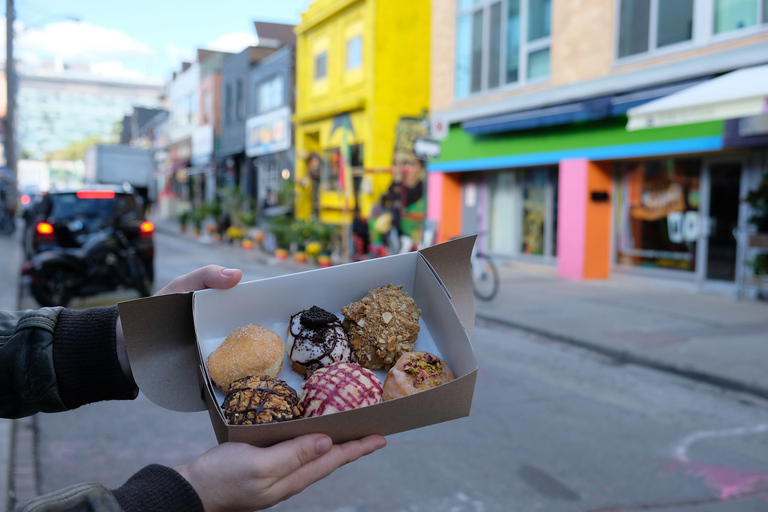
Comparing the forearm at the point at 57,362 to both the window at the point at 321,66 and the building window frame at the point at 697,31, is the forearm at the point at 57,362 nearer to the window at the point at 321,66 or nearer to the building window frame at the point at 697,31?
the building window frame at the point at 697,31

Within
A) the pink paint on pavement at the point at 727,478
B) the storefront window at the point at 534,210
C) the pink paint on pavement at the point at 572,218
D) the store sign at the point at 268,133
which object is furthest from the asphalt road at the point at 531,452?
the store sign at the point at 268,133

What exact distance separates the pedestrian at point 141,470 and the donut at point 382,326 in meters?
0.25

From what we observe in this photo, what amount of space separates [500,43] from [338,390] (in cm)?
1547

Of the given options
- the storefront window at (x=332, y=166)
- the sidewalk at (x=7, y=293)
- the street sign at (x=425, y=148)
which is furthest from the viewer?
the storefront window at (x=332, y=166)

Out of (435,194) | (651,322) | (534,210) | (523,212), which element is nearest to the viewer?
(651,322)

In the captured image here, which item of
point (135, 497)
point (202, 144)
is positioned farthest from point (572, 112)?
point (202, 144)

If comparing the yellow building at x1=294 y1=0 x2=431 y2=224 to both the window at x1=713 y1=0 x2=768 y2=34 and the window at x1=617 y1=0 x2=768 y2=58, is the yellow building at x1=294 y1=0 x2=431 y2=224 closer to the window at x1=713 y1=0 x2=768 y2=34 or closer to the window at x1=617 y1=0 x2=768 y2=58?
the window at x1=617 y1=0 x2=768 y2=58

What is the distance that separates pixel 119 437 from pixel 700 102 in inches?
329

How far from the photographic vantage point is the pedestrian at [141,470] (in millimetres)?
1321

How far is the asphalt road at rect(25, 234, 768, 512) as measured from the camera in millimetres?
3824

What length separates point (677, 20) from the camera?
38.0 ft

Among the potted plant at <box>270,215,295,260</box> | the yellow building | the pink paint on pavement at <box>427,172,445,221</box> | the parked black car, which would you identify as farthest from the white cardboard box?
the potted plant at <box>270,215,295,260</box>

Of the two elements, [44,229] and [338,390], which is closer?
[338,390]

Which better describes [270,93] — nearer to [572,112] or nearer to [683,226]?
[572,112]
